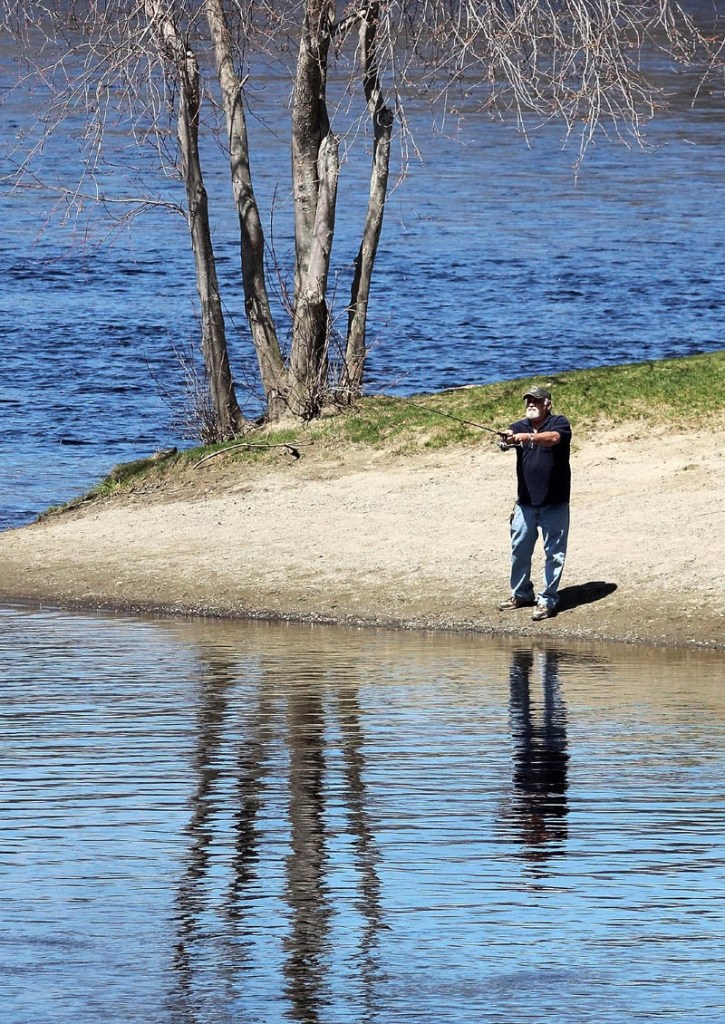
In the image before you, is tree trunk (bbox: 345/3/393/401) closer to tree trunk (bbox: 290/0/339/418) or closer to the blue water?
tree trunk (bbox: 290/0/339/418)

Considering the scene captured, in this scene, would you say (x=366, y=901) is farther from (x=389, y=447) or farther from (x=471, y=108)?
(x=471, y=108)

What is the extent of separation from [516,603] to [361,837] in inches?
258

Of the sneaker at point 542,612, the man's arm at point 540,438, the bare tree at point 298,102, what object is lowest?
the sneaker at point 542,612

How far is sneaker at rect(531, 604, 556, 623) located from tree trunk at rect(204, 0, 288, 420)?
258 inches

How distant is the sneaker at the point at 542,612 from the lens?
53.4 feet

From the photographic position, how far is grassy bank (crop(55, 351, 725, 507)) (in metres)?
20.8

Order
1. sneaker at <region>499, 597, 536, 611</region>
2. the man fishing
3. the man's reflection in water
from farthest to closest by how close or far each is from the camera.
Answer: sneaker at <region>499, 597, 536, 611</region> → the man fishing → the man's reflection in water

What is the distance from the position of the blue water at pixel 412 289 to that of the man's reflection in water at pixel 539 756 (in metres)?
9.32

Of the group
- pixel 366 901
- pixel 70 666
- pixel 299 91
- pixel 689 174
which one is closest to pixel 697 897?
pixel 366 901

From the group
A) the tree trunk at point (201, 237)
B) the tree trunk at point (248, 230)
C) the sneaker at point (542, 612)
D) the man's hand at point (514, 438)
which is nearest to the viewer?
the man's hand at point (514, 438)

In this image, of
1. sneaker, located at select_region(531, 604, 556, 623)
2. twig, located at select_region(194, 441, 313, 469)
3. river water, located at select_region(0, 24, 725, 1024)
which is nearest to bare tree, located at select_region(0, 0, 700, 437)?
twig, located at select_region(194, 441, 313, 469)

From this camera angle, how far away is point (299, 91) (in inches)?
869

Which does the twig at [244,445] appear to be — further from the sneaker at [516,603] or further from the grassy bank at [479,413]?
the sneaker at [516,603]

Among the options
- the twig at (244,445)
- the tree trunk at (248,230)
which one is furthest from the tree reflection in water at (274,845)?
the tree trunk at (248,230)
